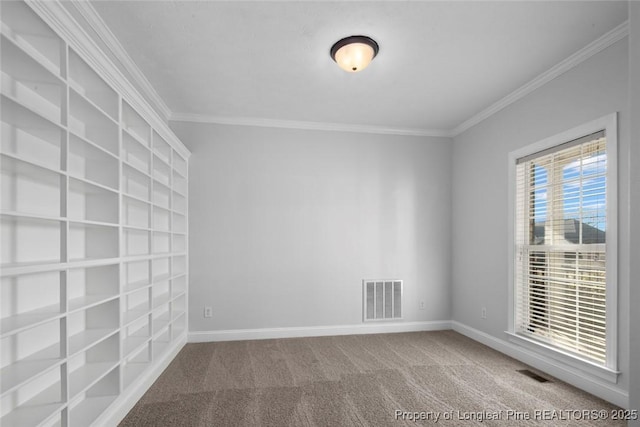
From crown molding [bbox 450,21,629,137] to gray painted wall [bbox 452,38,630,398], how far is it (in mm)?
40

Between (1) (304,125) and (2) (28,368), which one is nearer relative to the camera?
(2) (28,368)

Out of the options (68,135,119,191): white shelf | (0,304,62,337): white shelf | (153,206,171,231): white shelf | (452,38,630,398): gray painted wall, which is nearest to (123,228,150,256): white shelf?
(153,206,171,231): white shelf

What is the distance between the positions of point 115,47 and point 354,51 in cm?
178

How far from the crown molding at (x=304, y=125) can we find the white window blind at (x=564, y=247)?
1.51 meters

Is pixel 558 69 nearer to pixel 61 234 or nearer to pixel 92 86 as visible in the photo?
pixel 92 86

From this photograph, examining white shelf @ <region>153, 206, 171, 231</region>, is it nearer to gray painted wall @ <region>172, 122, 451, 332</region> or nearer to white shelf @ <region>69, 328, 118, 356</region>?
gray painted wall @ <region>172, 122, 451, 332</region>

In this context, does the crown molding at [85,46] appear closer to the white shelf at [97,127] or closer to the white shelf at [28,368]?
the white shelf at [97,127]

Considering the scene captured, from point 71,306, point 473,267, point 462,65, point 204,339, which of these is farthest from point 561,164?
point 204,339

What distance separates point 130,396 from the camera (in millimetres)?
2492

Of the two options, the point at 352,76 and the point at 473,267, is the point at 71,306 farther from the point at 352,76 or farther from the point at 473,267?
the point at 473,267

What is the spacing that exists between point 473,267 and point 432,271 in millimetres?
581

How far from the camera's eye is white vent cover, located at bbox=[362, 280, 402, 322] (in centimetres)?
455

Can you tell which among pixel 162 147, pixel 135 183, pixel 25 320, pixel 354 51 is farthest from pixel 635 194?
pixel 162 147

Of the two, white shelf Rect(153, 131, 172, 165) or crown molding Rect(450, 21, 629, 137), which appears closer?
crown molding Rect(450, 21, 629, 137)
